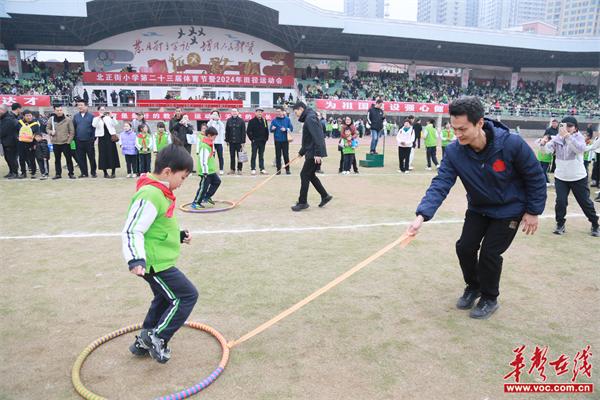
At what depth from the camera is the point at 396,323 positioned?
4.08m

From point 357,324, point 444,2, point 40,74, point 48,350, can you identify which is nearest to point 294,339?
point 357,324

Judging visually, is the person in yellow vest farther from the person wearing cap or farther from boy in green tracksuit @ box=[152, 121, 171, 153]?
the person wearing cap

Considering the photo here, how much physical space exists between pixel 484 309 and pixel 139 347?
3169mm

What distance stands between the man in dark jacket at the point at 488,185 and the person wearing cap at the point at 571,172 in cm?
373

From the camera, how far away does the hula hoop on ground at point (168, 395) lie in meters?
2.95

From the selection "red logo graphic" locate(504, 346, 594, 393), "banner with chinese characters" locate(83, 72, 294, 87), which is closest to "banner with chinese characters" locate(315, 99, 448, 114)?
"banner with chinese characters" locate(83, 72, 294, 87)

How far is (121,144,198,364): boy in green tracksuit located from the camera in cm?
300

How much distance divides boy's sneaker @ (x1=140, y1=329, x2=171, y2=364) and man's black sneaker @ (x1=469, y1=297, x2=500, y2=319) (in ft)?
9.34

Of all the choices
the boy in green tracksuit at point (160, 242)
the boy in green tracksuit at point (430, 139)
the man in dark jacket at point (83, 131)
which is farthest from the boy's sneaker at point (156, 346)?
the boy in green tracksuit at point (430, 139)

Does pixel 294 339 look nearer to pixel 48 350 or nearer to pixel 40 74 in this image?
pixel 48 350

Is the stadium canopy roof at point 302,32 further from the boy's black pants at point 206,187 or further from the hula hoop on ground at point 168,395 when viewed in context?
the hula hoop on ground at point 168,395

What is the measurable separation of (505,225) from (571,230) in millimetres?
4425

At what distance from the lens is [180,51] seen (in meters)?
43.1

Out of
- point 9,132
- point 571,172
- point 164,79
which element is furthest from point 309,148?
point 164,79
